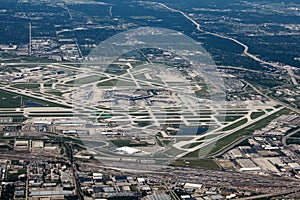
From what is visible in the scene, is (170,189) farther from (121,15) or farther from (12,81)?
(121,15)

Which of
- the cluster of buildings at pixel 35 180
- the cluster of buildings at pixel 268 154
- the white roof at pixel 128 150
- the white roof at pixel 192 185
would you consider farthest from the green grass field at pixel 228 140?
the cluster of buildings at pixel 35 180

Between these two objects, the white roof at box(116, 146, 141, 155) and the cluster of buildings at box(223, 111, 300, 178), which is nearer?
the cluster of buildings at box(223, 111, 300, 178)

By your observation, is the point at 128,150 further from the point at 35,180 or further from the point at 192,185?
the point at 35,180

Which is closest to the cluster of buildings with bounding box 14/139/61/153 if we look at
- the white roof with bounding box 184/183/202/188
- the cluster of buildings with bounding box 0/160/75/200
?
the cluster of buildings with bounding box 0/160/75/200

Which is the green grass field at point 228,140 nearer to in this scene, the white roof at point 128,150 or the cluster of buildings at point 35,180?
the white roof at point 128,150

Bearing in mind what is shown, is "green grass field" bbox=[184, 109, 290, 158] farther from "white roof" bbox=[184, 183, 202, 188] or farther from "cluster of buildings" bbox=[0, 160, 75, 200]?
"cluster of buildings" bbox=[0, 160, 75, 200]

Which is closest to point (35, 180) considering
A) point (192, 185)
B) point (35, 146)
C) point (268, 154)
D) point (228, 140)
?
point (35, 146)

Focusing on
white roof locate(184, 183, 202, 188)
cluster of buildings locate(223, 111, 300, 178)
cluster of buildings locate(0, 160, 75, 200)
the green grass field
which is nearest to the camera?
cluster of buildings locate(0, 160, 75, 200)

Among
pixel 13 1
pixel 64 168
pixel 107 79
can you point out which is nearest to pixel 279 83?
pixel 107 79
